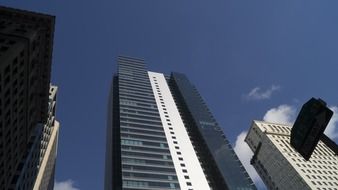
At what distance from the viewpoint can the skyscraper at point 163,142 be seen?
110 meters

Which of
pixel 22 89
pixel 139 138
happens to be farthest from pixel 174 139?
pixel 22 89

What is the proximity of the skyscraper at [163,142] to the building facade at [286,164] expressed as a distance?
486 inches

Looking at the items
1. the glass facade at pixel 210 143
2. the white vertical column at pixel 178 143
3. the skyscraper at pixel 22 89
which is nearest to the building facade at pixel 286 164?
Result: the glass facade at pixel 210 143

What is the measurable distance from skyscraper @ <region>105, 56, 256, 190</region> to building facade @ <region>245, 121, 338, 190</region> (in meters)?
12.3

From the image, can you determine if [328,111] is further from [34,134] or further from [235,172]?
[235,172]

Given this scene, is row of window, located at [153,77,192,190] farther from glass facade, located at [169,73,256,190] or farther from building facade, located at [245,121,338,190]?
building facade, located at [245,121,338,190]

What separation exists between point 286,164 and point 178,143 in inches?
1622

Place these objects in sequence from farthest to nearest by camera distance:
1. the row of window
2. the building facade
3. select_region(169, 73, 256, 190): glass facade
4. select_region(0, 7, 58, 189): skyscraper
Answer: select_region(169, 73, 256, 190): glass facade
the row of window
the building facade
select_region(0, 7, 58, 189): skyscraper

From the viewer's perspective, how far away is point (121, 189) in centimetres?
10131

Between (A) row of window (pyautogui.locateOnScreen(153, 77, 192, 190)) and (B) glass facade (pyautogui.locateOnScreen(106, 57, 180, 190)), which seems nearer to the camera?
(B) glass facade (pyautogui.locateOnScreen(106, 57, 180, 190))

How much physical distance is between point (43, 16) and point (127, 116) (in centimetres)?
7142

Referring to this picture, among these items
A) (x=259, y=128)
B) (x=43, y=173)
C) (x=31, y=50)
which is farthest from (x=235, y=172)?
(x=31, y=50)

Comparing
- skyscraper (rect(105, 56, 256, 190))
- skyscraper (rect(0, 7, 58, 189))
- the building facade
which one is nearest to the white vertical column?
skyscraper (rect(105, 56, 256, 190))

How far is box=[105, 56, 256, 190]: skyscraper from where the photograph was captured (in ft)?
362
